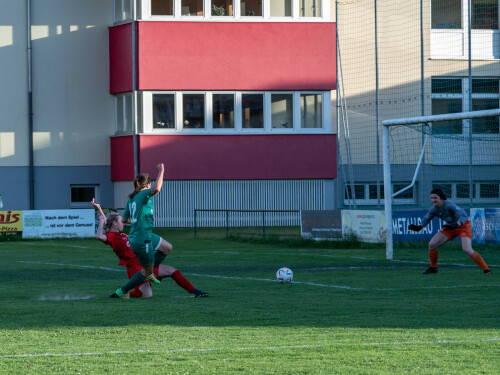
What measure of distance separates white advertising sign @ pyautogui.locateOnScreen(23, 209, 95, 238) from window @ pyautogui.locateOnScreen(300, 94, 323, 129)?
29.5 feet

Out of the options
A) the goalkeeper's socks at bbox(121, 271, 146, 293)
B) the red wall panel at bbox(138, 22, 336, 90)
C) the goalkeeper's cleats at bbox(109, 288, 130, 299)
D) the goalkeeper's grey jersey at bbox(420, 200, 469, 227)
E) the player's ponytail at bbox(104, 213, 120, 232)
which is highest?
the red wall panel at bbox(138, 22, 336, 90)

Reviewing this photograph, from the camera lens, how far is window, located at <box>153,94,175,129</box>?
34.6m

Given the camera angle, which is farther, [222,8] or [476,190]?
[222,8]

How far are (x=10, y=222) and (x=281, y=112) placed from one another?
1074cm

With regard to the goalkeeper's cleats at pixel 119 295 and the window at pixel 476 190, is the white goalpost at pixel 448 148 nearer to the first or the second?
the window at pixel 476 190

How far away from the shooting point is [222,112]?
115ft

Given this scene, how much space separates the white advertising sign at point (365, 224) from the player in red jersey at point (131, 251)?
490 inches

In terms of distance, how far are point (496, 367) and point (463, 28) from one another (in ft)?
101

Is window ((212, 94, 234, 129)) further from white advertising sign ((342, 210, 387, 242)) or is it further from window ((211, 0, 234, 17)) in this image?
white advertising sign ((342, 210, 387, 242))

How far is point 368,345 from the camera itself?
28.5ft

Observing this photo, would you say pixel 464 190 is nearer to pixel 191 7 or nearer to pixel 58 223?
pixel 191 7

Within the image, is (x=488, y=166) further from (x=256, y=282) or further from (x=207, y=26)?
(x=256, y=282)

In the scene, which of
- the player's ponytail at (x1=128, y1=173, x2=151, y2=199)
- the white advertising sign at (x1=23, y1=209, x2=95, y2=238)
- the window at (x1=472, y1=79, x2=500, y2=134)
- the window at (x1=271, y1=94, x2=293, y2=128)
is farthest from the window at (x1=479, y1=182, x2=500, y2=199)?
the player's ponytail at (x1=128, y1=173, x2=151, y2=199)

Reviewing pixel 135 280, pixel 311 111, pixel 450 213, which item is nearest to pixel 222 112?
pixel 311 111
